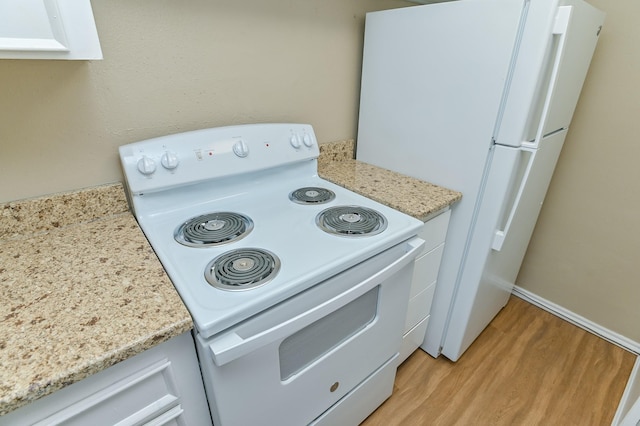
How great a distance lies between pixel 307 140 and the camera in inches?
52.7

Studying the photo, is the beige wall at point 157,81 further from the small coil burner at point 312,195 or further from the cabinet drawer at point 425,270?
the cabinet drawer at point 425,270

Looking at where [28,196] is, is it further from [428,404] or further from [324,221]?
[428,404]

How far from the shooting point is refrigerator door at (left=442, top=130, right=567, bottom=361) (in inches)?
46.4

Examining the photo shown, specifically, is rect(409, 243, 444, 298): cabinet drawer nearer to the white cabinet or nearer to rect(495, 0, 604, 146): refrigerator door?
the white cabinet

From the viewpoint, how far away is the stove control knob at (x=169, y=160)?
101 cm

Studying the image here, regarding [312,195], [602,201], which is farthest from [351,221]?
[602,201]

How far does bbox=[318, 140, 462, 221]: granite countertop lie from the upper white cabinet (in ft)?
3.05

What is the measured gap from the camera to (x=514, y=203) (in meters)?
1.26

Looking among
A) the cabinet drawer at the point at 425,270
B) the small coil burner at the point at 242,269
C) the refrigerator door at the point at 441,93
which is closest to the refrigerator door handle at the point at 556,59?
the refrigerator door at the point at 441,93

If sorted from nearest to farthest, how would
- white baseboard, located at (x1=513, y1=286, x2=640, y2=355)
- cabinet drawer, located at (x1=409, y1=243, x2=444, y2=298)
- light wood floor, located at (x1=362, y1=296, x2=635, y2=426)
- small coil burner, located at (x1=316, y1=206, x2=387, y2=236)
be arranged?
small coil burner, located at (x1=316, y1=206, x2=387, y2=236), cabinet drawer, located at (x1=409, y1=243, x2=444, y2=298), light wood floor, located at (x1=362, y1=296, x2=635, y2=426), white baseboard, located at (x1=513, y1=286, x2=640, y2=355)

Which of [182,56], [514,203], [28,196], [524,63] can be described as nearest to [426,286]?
[514,203]

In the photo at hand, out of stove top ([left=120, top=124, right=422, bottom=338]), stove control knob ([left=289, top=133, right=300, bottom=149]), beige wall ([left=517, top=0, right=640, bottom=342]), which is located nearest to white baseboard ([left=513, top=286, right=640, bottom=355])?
beige wall ([left=517, top=0, right=640, bottom=342])

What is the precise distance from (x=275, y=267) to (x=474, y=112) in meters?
0.90

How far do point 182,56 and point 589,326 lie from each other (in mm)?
2418
